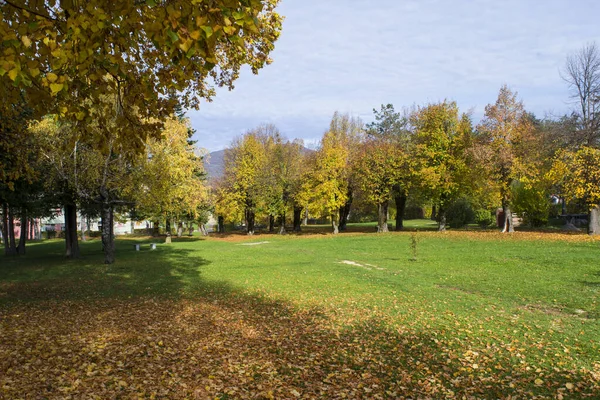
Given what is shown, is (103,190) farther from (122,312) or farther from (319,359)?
(319,359)

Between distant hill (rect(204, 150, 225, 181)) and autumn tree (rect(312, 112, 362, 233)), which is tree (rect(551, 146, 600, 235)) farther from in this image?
distant hill (rect(204, 150, 225, 181))

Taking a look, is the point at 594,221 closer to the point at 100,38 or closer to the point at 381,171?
the point at 381,171

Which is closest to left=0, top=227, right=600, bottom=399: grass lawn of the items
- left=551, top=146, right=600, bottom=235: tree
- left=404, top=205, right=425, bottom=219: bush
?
left=551, top=146, right=600, bottom=235: tree

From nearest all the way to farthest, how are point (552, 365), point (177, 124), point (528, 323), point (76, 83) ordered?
point (76, 83) → point (552, 365) → point (528, 323) → point (177, 124)

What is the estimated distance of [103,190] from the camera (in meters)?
17.1

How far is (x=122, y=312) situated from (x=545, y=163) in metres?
31.8

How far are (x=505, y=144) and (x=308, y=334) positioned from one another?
26.4 meters

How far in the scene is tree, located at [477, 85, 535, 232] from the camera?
90.8 feet

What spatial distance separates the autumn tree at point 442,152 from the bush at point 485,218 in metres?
8.41

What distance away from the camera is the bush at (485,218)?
39219mm

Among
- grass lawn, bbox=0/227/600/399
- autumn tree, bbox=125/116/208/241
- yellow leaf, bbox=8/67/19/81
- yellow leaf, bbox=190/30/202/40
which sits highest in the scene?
autumn tree, bbox=125/116/208/241

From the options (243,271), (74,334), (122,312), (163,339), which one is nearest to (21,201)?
(243,271)

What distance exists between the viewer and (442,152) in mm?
31562

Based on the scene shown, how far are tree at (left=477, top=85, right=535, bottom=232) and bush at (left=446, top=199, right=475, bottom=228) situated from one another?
10982mm
